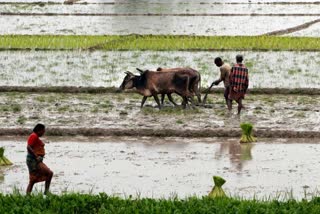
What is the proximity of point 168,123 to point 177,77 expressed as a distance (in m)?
1.01

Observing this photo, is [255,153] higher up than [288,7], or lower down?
lower down

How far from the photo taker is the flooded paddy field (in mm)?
12031

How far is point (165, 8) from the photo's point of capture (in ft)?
A: 99.1

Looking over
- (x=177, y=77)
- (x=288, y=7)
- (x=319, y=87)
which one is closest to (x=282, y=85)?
(x=319, y=87)

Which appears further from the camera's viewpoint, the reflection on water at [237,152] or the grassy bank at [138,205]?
the reflection on water at [237,152]

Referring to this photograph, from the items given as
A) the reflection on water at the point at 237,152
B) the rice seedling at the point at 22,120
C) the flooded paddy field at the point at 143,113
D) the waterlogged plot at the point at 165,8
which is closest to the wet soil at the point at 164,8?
the waterlogged plot at the point at 165,8

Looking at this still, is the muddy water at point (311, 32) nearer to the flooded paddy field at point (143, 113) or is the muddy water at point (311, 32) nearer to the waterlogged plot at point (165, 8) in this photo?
the waterlogged plot at point (165, 8)

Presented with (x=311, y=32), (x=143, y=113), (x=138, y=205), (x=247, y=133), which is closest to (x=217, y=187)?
(x=138, y=205)

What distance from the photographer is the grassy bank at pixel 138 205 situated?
23.2 feet

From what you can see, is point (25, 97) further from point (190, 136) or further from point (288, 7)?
point (288, 7)

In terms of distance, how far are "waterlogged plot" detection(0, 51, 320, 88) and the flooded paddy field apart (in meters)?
0.94

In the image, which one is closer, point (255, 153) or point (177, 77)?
point (255, 153)

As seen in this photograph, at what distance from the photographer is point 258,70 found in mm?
16266

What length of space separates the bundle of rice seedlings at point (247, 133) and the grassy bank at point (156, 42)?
7.93 m
